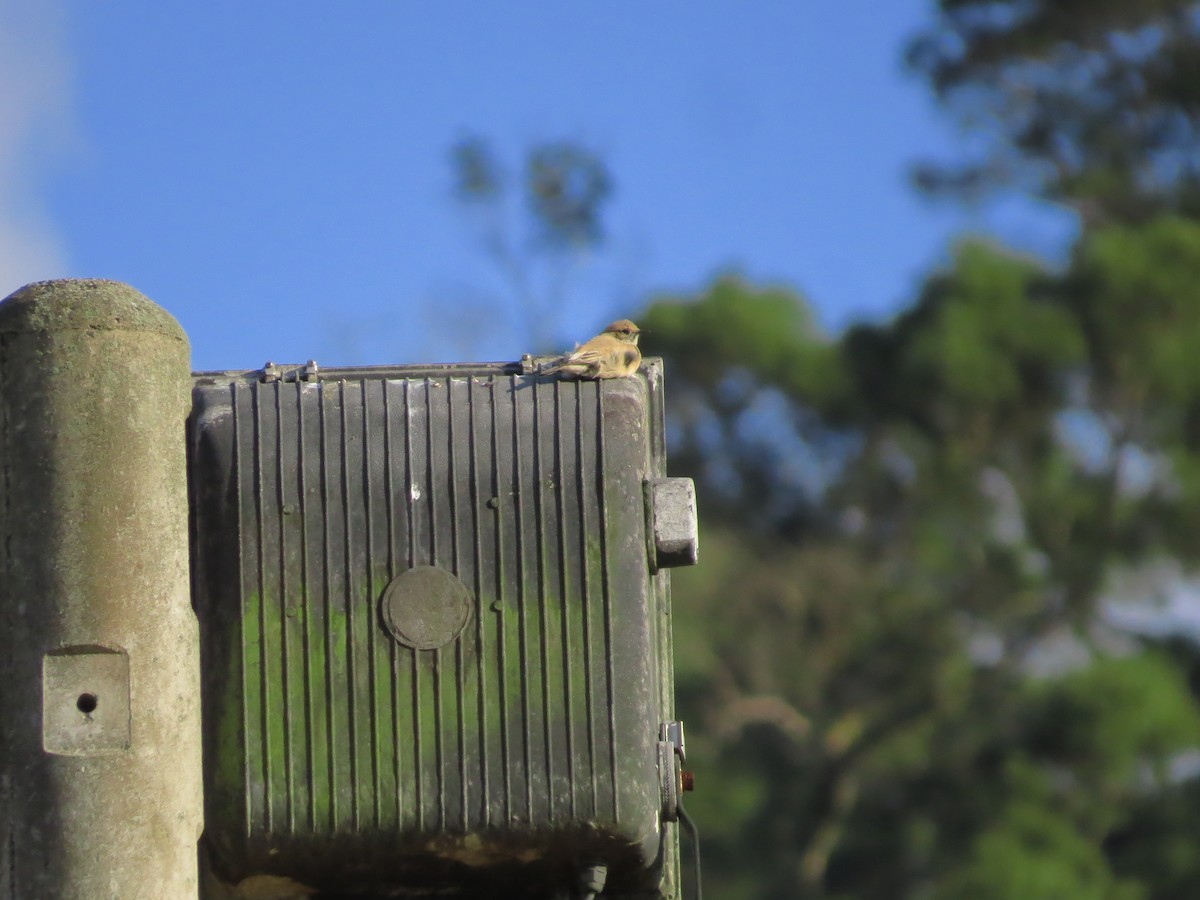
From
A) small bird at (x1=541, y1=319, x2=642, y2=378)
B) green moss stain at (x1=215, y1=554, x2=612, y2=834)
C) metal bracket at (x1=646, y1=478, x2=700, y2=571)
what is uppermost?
small bird at (x1=541, y1=319, x2=642, y2=378)

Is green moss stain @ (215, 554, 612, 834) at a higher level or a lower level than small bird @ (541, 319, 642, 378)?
lower

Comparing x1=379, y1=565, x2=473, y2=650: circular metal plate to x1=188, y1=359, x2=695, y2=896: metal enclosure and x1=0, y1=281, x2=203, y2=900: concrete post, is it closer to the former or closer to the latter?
x1=188, y1=359, x2=695, y2=896: metal enclosure

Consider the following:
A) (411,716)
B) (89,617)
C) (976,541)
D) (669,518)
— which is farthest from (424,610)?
(976,541)

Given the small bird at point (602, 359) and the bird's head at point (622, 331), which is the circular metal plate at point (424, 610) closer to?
the small bird at point (602, 359)

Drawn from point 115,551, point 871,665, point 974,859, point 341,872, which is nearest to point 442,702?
point 341,872

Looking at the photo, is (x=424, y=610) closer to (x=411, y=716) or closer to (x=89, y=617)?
(x=411, y=716)

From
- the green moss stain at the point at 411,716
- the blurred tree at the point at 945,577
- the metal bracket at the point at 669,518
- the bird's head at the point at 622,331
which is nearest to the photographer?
the green moss stain at the point at 411,716

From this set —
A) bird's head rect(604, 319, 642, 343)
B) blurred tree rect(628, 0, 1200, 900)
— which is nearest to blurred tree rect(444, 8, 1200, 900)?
blurred tree rect(628, 0, 1200, 900)

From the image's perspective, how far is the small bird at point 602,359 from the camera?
5.79m

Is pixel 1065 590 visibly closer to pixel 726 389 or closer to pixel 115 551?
pixel 726 389

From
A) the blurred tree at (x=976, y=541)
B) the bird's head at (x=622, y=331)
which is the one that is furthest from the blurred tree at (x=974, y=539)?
the bird's head at (x=622, y=331)

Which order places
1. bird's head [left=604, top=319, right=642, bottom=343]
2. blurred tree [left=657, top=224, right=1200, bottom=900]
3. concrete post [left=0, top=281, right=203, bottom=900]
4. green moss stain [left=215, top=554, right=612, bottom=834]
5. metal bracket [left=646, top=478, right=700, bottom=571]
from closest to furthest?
concrete post [left=0, top=281, right=203, bottom=900] < green moss stain [left=215, top=554, right=612, bottom=834] < metal bracket [left=646, top=478, right=700, bottom=571] < bird's head [left=604, top=319, right=642, bottom=343] < blurred tree [left=657, top=224, right=1200, bottom=900]

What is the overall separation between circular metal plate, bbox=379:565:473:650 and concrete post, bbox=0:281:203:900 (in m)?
0.53

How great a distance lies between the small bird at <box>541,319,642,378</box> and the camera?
579cm
